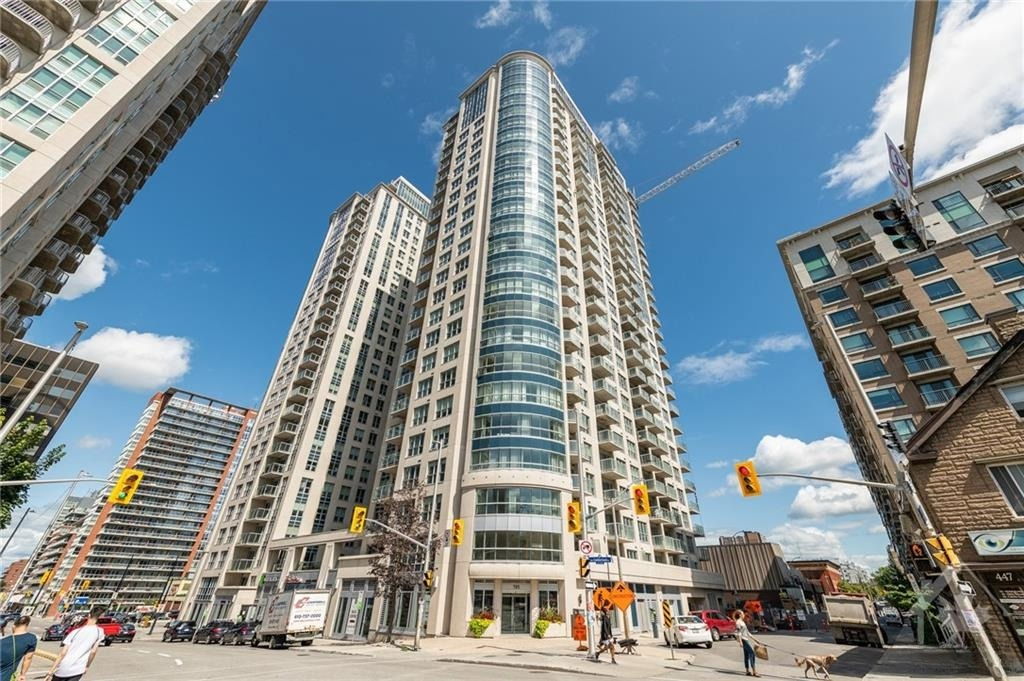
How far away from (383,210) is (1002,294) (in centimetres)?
8023

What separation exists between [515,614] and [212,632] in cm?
2245


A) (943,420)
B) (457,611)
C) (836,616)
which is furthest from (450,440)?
(943,420)

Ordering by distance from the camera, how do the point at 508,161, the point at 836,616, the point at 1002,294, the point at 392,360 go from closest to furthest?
the point at 836,616 < the point at 1002,294 < the point at 508,161 < the point at 392,360

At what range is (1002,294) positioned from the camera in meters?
34.4

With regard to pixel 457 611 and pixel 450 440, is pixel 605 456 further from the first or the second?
pixel 457 611

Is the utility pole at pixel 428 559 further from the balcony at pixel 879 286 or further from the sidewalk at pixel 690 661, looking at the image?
the balcony at pixel 879 286

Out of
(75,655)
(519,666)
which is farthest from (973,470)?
(75,655)

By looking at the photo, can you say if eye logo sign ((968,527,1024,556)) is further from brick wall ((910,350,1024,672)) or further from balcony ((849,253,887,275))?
balcony ((849,253,887,275))

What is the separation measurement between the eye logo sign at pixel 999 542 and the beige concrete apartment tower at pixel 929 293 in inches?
834

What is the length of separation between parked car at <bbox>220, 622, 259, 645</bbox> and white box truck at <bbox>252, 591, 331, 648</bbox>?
116 inches

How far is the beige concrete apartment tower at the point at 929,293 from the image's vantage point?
3434cm

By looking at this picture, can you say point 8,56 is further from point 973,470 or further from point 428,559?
point 973,470

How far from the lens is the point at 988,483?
13.6 m

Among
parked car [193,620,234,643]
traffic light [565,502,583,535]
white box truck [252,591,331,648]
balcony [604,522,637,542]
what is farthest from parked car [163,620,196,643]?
traffic light [565,502,583,535]
